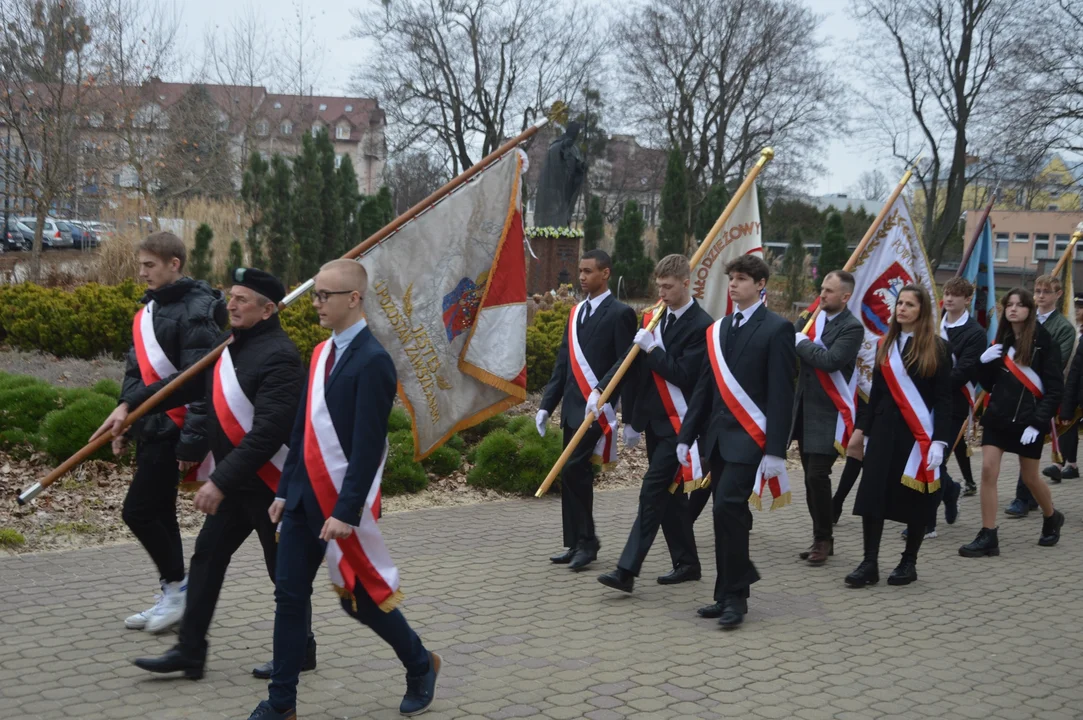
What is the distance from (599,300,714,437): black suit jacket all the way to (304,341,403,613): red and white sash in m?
2.52

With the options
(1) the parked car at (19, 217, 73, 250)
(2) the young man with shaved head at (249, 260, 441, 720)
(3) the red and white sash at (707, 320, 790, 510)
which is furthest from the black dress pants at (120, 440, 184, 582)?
(1) the parked car at (19, 217, 73, 250)

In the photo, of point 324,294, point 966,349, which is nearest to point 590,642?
point 324,294

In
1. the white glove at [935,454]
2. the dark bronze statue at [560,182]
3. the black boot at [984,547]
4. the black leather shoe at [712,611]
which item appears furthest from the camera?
the dark bronze statue at [560,182]

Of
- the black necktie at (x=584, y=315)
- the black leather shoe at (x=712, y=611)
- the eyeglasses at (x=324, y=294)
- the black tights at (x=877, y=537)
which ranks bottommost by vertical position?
the black leather shoe at (x=712, y=611)

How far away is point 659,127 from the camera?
138ft

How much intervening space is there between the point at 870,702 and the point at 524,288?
10.7ft

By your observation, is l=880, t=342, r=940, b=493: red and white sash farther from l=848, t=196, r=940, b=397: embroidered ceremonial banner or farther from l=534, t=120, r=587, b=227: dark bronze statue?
l=534, t=120, r=587, b=227: dark bronze statue

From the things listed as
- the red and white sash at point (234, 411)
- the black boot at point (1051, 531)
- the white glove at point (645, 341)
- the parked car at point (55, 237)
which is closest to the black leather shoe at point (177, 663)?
the red and white sash at point (234, 411)

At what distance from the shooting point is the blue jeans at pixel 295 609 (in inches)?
168

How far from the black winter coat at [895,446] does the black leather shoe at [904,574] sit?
0.30 meters

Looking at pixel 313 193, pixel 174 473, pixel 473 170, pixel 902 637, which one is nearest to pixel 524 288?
pixel 473 170

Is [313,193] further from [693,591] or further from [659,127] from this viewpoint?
[659,127]

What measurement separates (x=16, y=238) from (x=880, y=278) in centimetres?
3954

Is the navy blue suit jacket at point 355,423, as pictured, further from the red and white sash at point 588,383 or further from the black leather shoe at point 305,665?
the red and white sash at point 588,383
